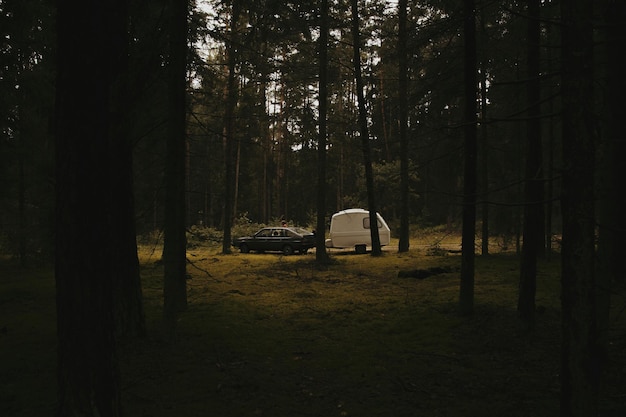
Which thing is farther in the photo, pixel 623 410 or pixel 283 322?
pixel 283 322

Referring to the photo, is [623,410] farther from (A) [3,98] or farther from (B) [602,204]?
(A) [3,98]

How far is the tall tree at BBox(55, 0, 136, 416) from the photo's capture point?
3666 mm

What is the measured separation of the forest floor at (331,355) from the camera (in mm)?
5707

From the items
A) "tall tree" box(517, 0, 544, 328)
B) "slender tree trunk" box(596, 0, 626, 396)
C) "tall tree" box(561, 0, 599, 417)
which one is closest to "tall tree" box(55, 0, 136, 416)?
"tall tree" box(561, 0, 599, 417)

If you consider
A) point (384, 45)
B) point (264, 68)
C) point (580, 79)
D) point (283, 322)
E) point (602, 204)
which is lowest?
point (283, 322)

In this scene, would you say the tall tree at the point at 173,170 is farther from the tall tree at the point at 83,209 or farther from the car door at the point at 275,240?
the car door at the point at 275,240

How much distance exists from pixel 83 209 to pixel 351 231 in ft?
68.7

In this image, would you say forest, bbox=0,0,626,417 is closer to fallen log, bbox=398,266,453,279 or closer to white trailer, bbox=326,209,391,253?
fallen log, bbox=398,266,453,279

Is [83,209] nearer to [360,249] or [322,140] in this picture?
[322,140]

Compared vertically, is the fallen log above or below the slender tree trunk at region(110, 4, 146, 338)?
below

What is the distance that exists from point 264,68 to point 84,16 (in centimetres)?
1649

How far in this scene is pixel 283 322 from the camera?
1032cm

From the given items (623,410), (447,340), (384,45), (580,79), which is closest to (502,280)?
(447,340)

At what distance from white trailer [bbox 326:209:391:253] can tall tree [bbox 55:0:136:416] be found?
20589 mm
